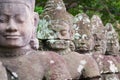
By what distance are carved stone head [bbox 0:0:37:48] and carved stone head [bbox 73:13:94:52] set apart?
3.90 feet

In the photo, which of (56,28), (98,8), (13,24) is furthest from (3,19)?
(98,8)

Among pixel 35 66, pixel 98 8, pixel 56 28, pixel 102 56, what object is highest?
pixel 98 8

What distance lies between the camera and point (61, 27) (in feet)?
11.6

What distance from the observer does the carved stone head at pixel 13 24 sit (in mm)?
2818

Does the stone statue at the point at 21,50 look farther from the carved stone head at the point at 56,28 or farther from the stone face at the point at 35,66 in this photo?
the carved stone head at the point at 56,28

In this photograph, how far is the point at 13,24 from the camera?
2816 mm

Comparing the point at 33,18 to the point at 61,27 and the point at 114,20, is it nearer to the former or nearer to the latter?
the point at 61,27

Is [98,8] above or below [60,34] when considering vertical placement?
above

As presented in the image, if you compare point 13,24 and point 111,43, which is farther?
point 111,43

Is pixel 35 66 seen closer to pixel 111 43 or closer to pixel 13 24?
pixel 13 24

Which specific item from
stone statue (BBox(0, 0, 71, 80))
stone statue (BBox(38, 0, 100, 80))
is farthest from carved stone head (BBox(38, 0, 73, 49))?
stone statue (BBox(0, 0, 71, 80))

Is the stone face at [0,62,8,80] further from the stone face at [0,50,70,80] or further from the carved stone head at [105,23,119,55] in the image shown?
the carved stone head at [105,23,119,55]

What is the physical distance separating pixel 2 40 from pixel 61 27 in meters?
0.80

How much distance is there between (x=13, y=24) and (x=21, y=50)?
193mm
